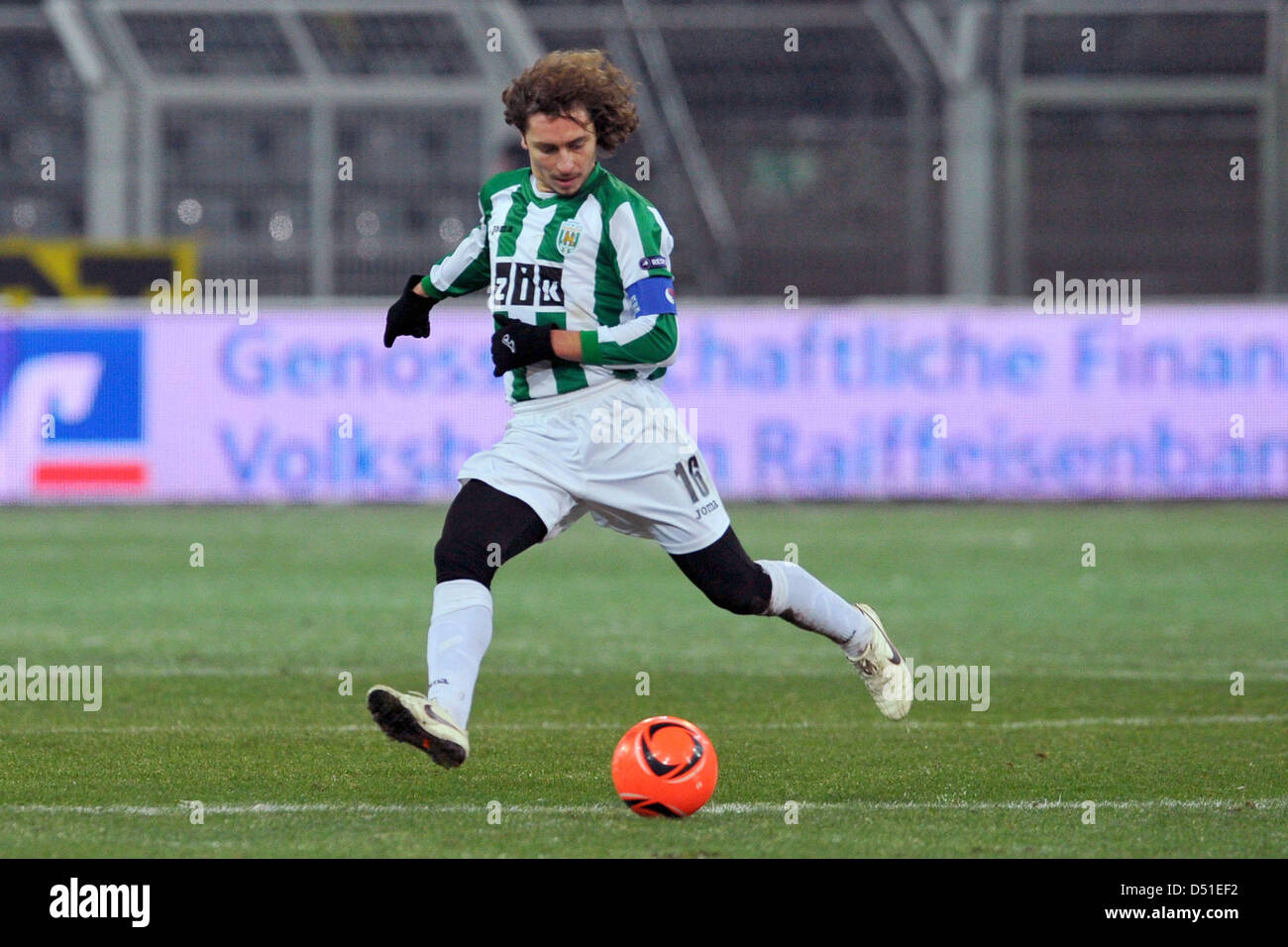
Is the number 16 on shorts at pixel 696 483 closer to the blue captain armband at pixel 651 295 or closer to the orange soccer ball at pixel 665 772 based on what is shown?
the blue captain armband at pixel 651 295

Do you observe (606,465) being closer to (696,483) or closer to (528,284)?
(696,483)

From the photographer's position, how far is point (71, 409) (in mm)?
17703

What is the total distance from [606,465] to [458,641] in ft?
2.26

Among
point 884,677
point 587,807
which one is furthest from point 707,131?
→ point 587,807

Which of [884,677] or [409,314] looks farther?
[884,677]

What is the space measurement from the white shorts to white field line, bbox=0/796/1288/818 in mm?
777

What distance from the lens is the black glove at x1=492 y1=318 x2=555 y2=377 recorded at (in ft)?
19.2

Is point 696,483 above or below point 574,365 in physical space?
below

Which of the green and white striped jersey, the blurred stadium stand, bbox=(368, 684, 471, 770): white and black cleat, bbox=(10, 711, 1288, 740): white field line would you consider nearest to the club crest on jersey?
the green and white striped jersey

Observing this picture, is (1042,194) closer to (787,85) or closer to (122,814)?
(787,85)

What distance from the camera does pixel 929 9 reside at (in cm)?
1919

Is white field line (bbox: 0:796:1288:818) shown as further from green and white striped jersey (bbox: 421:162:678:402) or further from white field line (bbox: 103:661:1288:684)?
white field line (bbox: 103:661:1288:684)

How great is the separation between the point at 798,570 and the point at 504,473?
3.42 ft

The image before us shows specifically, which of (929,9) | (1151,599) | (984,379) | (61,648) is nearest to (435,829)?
(61,648)
